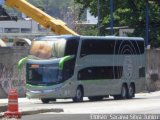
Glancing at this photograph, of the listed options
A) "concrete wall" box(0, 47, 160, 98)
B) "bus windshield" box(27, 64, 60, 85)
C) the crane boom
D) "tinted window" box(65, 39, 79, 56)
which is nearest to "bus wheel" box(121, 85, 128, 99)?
"tinted window" box(65, 39, 79, 56)

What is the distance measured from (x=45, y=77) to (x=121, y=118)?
45.4ft

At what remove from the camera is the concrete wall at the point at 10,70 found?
1655 inches

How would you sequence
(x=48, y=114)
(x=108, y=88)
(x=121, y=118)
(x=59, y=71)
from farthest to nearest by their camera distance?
(x=108, y=88), (x=59, y=71), (x=48, y=114), (x=121, y=118)

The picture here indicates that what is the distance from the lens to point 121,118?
2109 cm

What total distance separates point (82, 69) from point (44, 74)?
90.5 inches

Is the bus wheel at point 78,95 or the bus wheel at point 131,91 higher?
the bus wheel at point 78,95

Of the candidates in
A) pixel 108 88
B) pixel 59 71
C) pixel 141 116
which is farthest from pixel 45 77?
pixel 141 116

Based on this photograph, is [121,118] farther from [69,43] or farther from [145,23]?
[145,23]

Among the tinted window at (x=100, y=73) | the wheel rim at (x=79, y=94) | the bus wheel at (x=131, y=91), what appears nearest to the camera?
the wheel rim at (x=79, y=94)

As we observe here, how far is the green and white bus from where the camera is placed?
34.3 metres

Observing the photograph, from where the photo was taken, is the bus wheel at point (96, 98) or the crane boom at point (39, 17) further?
the crane boom at point (39, 17)

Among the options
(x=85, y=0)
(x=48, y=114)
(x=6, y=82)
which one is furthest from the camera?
(x=85, y=0)

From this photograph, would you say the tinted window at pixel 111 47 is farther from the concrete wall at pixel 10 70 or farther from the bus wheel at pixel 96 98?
the concrete wall at pixel 10 70

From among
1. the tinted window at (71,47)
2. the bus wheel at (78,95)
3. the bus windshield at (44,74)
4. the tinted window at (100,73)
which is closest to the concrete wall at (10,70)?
the bus windshield at (44,74)
